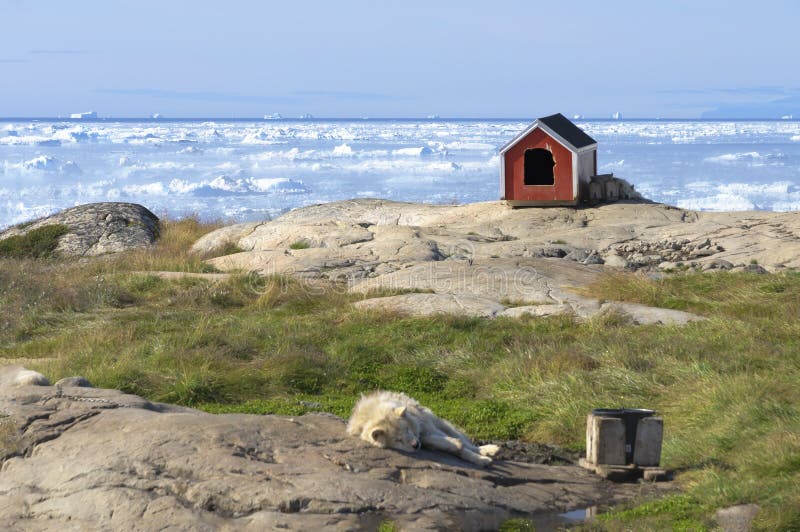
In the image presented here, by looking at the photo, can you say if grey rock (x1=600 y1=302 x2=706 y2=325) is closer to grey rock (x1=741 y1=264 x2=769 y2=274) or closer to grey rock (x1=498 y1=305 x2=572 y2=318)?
grey rock (x1=498 y1=305 x2=572 y2=318)

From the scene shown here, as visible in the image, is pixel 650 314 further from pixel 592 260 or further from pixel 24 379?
pixel 24 379

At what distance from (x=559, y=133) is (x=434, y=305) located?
1045 cm

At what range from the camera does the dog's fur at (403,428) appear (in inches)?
246

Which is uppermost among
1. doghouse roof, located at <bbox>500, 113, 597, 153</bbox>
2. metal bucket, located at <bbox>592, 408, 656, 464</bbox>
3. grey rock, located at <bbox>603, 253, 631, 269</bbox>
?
doghouse roof, located at <bbox>500, 113, 597, 153</bbox>

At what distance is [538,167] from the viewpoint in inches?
923

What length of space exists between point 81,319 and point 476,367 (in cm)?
555

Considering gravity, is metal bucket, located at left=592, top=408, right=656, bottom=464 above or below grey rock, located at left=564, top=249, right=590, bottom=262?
above

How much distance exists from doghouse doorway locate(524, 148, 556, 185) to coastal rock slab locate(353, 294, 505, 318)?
33.9 ft

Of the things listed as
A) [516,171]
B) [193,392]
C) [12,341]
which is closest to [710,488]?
[193,392]

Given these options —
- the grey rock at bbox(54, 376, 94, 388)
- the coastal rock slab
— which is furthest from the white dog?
the coastal rock slab

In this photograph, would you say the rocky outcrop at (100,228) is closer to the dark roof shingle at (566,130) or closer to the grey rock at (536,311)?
the dark roof shingle at (566,130)

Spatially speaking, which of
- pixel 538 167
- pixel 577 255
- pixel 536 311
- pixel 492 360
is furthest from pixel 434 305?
pixel 538 167

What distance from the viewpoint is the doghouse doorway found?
2325cm

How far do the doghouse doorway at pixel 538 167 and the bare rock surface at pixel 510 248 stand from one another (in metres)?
1.02
